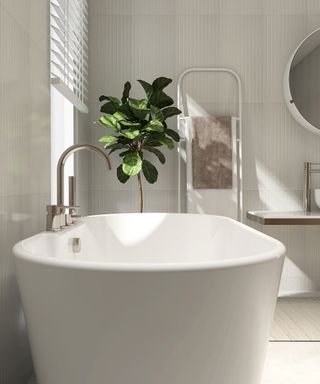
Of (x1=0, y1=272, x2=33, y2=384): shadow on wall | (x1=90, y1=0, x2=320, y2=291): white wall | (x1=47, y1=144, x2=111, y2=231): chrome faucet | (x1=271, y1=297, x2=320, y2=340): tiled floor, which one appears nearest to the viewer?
(x1=0, y1=272, x2=33, y2=384): shadow on wall

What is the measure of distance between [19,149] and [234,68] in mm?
2327

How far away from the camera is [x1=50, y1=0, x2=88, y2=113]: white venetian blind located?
2404mm

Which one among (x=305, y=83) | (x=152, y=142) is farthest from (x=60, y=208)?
(x=305, y=83)

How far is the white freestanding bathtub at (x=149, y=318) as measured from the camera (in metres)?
1.01

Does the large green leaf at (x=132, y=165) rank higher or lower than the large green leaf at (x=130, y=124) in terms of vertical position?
lower

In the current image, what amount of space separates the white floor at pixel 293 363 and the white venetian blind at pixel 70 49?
1611 millimetres

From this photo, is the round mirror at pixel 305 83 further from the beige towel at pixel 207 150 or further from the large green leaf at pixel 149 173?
the large green leaf at pixel 149 173

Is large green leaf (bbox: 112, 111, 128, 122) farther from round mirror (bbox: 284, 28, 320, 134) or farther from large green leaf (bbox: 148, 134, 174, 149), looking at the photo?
round mirror (bbox: 284, 28, 320, 134)

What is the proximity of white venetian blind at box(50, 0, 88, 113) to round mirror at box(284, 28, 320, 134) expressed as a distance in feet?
4.82

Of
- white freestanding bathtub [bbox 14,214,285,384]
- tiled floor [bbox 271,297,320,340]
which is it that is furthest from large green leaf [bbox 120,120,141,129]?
white freestanding bathtub [bbox 14,214,285,384]

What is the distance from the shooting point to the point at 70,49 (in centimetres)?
280

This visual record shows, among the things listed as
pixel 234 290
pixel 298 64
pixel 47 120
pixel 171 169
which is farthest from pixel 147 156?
pixel 234 290

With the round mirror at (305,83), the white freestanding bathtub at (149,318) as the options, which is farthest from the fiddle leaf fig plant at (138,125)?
the white freestanding bathtub at (149,318)

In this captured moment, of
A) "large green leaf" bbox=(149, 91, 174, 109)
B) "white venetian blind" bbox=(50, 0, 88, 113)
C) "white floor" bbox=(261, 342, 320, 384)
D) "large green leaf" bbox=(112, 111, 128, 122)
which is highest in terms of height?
"white venetian blind" bbox=(50, 0, 88, 113)
